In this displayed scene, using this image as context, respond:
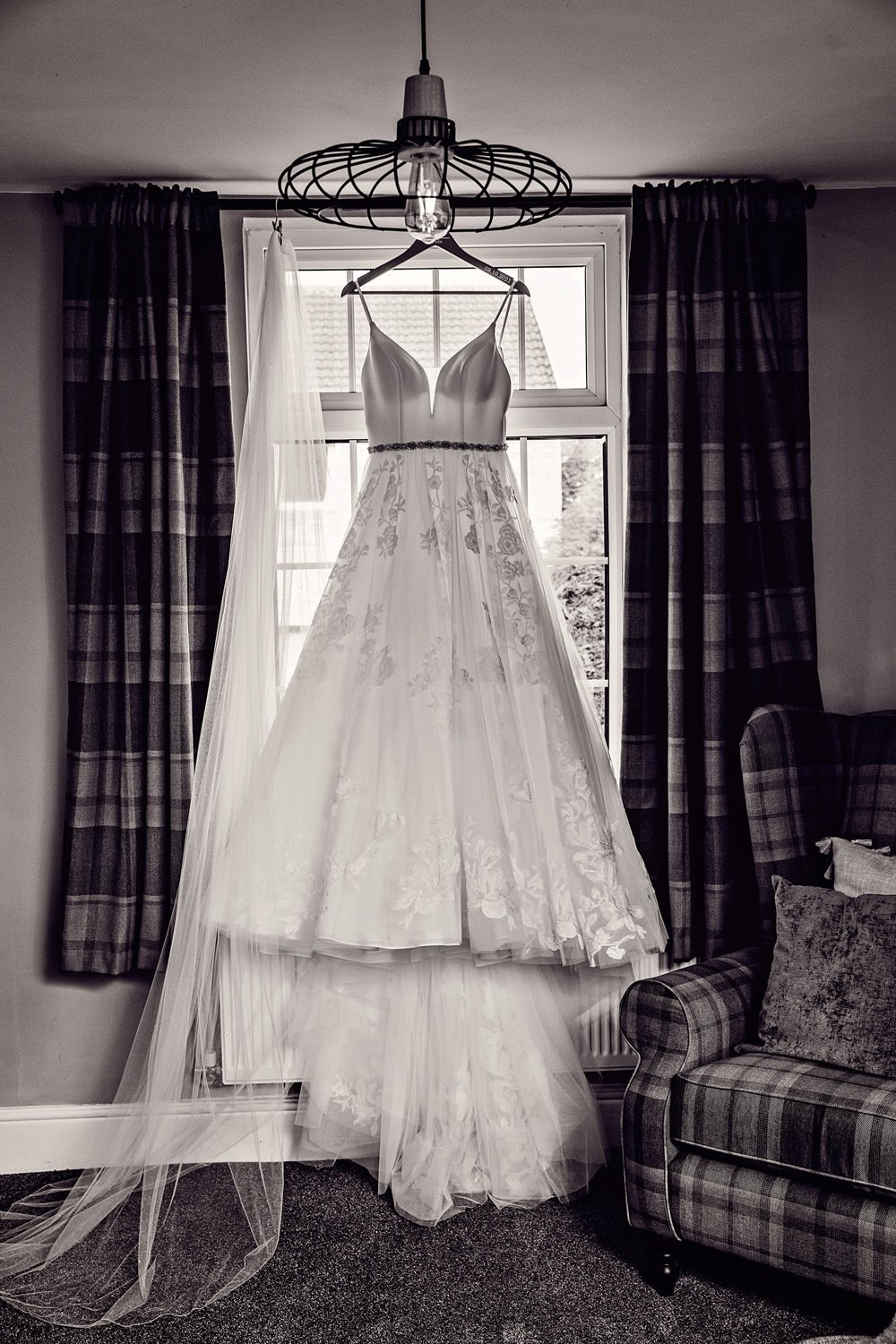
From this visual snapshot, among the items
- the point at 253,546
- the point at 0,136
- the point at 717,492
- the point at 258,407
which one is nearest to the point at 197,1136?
the point at 253,546

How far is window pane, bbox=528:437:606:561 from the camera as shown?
3133mm

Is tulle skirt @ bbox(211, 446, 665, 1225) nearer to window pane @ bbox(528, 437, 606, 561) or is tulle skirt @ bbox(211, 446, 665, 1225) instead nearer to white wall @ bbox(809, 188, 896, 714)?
window pane @ bbox(528, 437, 606, 561)

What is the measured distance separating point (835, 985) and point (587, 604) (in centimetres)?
127

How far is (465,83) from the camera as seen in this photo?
2.43 m

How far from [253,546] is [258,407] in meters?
0.33

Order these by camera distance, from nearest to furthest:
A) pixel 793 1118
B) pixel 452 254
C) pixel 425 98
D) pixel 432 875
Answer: pixel 425 98
pixel 793 1118
pixel 432 875
pixel 452 254

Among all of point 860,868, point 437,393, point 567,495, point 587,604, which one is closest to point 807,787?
point 860,868

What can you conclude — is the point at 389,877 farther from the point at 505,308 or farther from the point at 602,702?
the point at 505,308

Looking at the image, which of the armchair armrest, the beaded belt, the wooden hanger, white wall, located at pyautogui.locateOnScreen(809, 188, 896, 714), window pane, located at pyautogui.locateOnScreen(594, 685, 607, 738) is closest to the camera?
the armchair armrest

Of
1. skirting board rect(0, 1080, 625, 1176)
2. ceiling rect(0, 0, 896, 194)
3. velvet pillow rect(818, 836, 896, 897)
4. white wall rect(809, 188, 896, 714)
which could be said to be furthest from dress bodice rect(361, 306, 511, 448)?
skirting board rect(0, 1080, 625, 1176)

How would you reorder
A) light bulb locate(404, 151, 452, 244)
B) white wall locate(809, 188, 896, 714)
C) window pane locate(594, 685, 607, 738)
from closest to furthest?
light bulb locate(404, 151, 452, 244) < white wall locate(809, 188, 896, 714) < window pane locate(594, 685, 607, 738)

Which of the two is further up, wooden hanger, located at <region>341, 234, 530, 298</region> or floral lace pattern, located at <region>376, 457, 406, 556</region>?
wooden hanger, located at <region>341, 234, 530, 298</region>

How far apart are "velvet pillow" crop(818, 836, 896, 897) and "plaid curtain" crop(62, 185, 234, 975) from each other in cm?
160

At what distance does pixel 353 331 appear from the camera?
311cm
